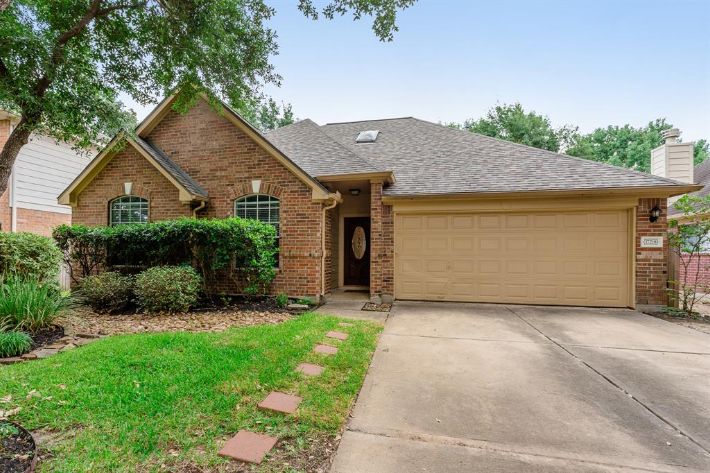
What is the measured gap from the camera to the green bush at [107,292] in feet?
21.3

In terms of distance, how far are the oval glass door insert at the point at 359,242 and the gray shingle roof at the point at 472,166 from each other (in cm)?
212

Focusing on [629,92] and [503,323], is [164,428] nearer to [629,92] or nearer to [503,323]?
[503,323]

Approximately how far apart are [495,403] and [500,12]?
8684 millimetres

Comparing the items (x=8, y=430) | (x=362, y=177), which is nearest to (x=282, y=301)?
(x=362, y=177)

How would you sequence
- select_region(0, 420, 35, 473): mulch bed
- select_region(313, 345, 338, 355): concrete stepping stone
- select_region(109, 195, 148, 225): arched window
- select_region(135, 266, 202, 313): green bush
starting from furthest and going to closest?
select_region(109, 195, 148, 225): arched window → select_region(135, 266, 202, 313): green bush → select_region(313, 345, 338, 355): concrete stepping stone → select_region(0, 420, 35, 473): mulch bed

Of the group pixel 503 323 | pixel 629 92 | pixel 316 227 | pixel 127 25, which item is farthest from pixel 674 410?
pixel 629 92

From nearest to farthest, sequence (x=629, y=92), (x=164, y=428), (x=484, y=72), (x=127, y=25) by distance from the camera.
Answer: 1. (x=164, y=428)
2. (x=127, y=25)
3. (x=484, y=72)
4. (x=629, y=92)

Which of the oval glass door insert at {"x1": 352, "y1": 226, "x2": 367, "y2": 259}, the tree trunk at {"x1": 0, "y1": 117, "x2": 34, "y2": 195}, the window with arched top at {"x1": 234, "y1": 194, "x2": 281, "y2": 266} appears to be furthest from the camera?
the oval glass door insert at {"x1": 352, "y1": 226, "x2": 367, "y2": 259}

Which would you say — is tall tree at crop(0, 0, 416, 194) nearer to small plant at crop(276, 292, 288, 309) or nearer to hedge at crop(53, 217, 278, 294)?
hedge at crop(53, 217, 278, 294)

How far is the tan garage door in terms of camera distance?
23.9ft

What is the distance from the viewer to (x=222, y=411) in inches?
103

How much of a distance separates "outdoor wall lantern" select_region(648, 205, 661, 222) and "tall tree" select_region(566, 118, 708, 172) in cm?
2374

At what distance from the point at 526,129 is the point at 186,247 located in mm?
23691

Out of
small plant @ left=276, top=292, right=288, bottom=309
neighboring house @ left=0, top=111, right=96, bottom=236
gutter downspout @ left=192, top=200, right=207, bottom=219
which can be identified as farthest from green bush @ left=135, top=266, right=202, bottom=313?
neighboring house @ left=0, top=111, right=96, bottom=236
